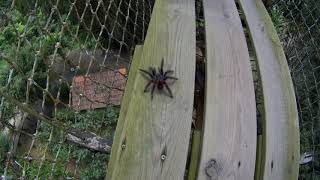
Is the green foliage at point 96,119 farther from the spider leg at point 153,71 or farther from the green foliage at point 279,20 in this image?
the spider leg at point 153,71

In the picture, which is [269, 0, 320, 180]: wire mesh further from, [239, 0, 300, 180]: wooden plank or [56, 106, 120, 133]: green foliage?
[56, 106, 120, 133]: green foliage

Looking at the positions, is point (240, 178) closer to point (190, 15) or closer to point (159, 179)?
point (159, 179)

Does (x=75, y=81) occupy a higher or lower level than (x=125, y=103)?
higher

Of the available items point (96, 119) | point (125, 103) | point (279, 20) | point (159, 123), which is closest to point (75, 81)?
point (96, 119)

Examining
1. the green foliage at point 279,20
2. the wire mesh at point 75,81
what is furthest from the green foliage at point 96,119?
the green foliage at point 279,20

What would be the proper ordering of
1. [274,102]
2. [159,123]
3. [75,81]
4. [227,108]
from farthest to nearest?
[75,81], [274,102], [227,108], [159,123]

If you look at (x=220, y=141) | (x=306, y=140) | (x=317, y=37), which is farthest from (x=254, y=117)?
(x=317, y=37)

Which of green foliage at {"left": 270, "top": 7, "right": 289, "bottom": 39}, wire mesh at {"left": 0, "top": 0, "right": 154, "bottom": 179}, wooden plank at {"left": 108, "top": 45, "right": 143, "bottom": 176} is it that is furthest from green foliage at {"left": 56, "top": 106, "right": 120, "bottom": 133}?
wooden plank at {"left": 108, "top": 45, "right": 143, "bottom": 176}

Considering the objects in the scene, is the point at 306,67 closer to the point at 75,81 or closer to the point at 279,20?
the point at 279,20
